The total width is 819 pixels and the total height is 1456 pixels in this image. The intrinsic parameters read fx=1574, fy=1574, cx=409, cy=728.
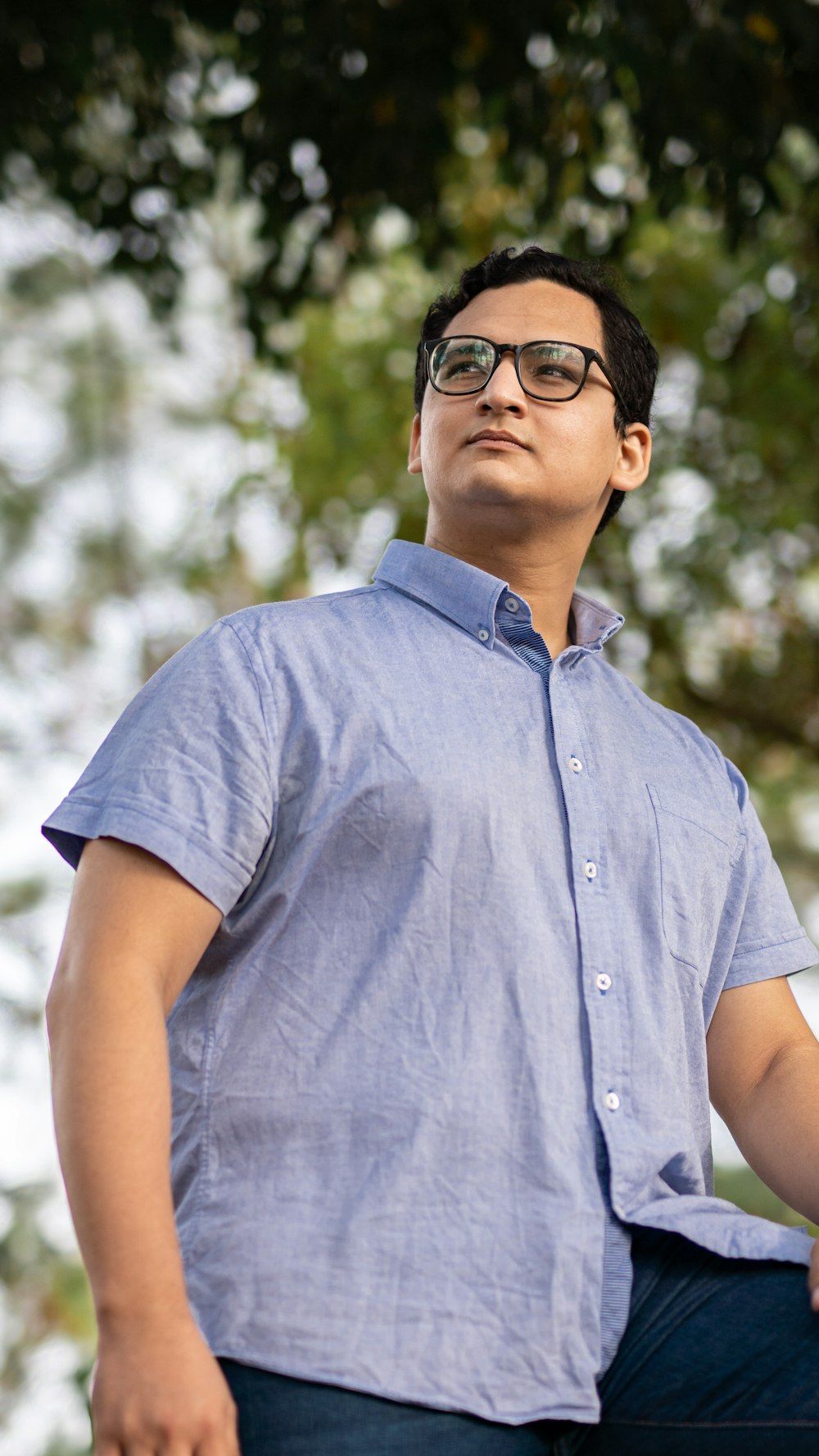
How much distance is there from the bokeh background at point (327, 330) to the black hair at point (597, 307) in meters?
1.01

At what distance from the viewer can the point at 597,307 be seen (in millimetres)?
2252

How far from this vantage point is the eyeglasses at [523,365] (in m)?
2.09

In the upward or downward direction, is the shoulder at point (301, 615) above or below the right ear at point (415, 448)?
below

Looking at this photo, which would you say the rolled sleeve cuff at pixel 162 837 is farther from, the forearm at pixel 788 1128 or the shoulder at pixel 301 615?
A: the forearm at pixel 788 1128

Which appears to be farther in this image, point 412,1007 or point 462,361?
point 462,361

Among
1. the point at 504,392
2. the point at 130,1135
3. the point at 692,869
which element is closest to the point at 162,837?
the point at 130,1135

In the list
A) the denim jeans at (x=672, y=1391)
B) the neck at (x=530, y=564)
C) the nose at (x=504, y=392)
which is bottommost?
the denim jeans at (x=672, y=1391)

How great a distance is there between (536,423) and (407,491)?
5.77 metres

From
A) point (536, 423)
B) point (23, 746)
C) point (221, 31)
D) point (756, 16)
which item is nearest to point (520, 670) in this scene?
point (536, 423)

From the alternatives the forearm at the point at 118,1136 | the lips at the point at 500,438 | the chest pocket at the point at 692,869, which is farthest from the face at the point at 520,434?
the forearm at the point at 118,1136

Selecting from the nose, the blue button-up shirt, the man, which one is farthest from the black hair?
the blue button-up shirt

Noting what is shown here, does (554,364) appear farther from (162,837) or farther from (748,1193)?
(748,1193)

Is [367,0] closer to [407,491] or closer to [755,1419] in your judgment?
[755,1419]

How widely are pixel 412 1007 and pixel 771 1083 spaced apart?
60cm
